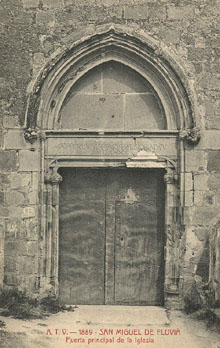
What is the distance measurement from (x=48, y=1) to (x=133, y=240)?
376 centimetres

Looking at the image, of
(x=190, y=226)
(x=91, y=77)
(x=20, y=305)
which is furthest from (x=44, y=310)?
(x=91, y=77)

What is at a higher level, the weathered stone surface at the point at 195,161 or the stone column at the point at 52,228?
the weathered stone surface at the point at 195,161

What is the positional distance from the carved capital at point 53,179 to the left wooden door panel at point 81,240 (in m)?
0.21

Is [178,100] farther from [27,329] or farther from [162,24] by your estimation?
[27,329]

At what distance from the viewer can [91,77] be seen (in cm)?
703

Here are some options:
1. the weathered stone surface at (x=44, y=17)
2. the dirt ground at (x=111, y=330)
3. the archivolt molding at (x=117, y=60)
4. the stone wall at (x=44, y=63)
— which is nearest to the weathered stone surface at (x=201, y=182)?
the stone wall at (x=44, y=63)

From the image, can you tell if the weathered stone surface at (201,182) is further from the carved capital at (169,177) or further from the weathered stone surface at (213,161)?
the carved capital at (169,177)

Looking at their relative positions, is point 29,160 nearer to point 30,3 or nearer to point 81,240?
point 81,240

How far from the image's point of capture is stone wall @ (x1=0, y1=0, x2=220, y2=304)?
672 centimetres

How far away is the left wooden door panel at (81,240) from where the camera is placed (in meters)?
7.09

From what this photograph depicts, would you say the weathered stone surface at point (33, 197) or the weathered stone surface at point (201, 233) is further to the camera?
the weathered stone surface at point (33, 197)

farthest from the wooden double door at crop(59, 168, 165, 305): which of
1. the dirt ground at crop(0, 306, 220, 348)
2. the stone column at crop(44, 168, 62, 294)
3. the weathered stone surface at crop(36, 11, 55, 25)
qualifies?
the weathered stone surface at crop(36, 11, 55, 25)

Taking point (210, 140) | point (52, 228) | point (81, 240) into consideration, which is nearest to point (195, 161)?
Answer: point (210, 140)

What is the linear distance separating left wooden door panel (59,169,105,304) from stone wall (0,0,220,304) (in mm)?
461
